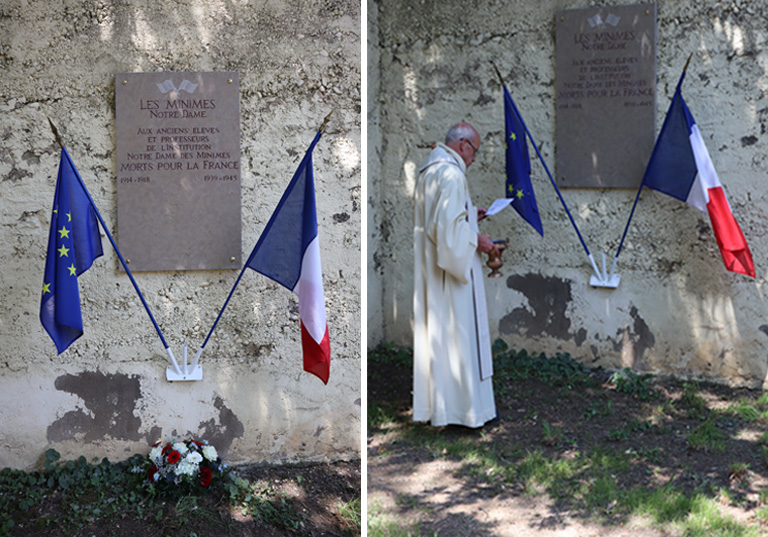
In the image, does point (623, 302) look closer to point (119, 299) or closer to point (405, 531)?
point (405, 531)

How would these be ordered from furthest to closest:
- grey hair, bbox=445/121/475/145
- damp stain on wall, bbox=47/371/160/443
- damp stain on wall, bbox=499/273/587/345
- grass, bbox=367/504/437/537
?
damp stain on wall, bbox=499/273/587/345
grey hair, bbox=445/121/475/145
damp stain on wall, bbox=47/371/160/443
grass, bbox=367/504/437/537

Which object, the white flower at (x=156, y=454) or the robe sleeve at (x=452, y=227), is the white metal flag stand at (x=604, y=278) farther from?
the white flower at (x=156, y=454)

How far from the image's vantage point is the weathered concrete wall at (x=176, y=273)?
436 centimetres

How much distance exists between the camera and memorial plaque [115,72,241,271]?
4395 millimetres

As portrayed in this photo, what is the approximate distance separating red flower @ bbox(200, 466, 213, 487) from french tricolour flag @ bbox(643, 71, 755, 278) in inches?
145

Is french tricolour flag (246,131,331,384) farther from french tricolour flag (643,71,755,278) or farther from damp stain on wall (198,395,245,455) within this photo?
french tricolour flag (643,71,755,278)

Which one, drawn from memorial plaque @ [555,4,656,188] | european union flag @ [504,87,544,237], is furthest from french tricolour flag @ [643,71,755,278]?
european union flag @ [504,87,544,237]

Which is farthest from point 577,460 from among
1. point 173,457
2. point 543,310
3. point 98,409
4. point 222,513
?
point 98,409

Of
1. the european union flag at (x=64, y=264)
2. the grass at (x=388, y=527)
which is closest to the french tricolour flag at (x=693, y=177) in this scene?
the grass at (x=388, y=527)

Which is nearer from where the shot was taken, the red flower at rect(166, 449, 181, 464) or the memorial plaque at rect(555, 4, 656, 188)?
the red flower at rect(166, 449, 181, 464)

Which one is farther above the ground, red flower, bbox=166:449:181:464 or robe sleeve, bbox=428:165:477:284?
robe sleeve, bbox=428:165:477:284

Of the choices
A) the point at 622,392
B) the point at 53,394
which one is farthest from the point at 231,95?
the point at 622,392

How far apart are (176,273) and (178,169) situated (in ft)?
1.90

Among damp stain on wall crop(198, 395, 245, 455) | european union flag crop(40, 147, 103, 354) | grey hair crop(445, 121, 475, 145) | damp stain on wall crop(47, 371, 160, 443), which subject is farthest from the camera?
grey hair crop(445, 121, 475, 145)
